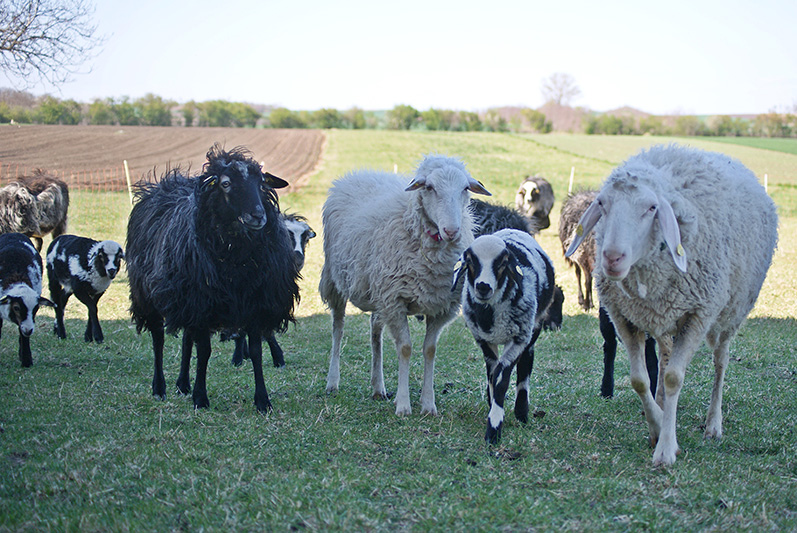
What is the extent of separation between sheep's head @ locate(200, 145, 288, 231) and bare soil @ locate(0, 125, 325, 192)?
56.9 inches

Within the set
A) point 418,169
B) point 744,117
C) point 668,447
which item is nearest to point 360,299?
point 418,169

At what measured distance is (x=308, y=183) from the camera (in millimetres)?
32562

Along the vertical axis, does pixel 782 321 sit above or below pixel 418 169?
below

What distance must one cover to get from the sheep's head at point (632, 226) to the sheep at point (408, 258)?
1529 mm

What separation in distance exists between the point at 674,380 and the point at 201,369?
3.96 m

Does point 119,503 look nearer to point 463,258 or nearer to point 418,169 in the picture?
point 463,258

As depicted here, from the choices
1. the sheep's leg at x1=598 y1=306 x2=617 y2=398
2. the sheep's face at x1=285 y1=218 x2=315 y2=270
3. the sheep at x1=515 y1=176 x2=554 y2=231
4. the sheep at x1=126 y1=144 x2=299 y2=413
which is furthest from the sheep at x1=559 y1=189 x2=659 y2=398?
the sheep at x1=515 y1=176 x2=554 y2=231

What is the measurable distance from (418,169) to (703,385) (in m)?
3.84

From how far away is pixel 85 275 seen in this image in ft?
28.1

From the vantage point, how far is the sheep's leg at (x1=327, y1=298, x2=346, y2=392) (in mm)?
6602

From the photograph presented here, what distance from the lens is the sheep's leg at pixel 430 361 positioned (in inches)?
228

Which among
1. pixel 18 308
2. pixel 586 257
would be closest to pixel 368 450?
pixel 18 308

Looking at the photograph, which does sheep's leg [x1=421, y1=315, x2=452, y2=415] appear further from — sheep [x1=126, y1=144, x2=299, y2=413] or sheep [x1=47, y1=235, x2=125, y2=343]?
sheep [x1=47, y1=235, x2=125, y2=343]

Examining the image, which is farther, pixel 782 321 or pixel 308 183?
pixel 308 183
